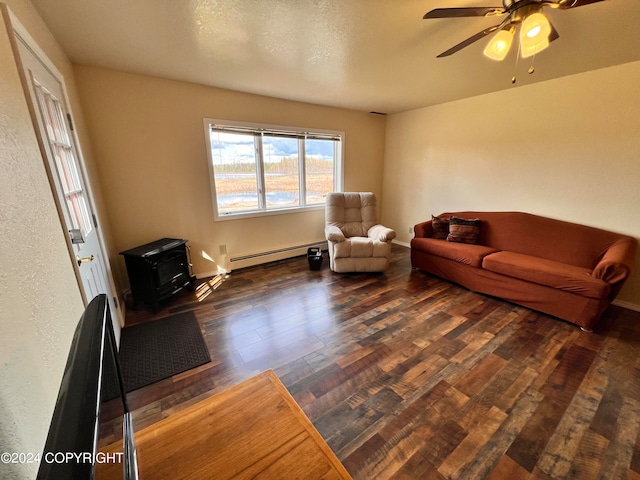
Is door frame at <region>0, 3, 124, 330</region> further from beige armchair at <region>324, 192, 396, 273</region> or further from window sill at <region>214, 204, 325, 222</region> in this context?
A: beige armchair at <region>324, 192, 396, 273</region>

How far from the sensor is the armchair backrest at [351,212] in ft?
12.6

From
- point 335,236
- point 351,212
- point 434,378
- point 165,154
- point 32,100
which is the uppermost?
point 32,100

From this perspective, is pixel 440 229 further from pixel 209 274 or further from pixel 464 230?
pixel 209 274

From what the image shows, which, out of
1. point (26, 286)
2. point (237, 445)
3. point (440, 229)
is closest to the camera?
point (237, 445)

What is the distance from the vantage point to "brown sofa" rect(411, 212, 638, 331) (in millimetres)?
2236

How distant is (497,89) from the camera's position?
3.21 m

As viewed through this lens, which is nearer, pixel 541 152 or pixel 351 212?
pixel 541 152

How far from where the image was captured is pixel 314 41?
197 cm

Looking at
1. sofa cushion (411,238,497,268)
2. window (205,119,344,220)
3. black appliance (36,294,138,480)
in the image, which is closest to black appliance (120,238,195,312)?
window (205,119,344,220)

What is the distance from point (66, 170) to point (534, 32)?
293 centimetres

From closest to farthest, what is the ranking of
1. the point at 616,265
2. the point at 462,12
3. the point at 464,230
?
the point at 462,12 → the point at 616,265 → the point at 464,230

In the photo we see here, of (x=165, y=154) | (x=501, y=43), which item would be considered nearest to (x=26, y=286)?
(x=165, y=154)

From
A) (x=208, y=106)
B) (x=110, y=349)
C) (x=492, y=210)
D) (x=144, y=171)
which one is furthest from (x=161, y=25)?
(x=492, y=210)

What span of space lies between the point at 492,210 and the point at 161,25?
158 inches
